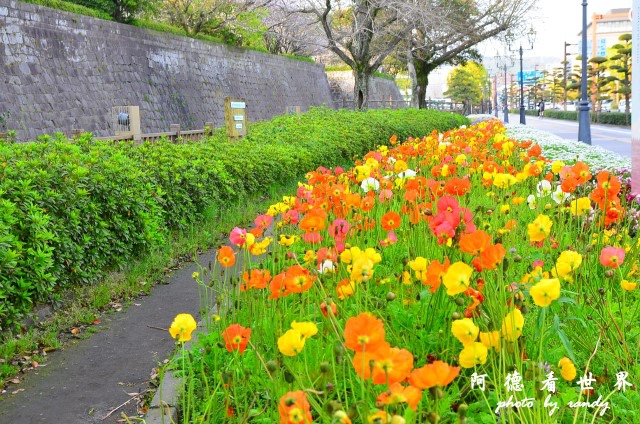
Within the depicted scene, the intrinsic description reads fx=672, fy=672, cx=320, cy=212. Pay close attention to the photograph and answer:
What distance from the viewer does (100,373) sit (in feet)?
12.5

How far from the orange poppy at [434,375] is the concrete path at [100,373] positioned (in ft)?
7.26

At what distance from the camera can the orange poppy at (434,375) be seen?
56.3 inches

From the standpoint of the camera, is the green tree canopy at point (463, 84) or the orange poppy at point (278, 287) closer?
the orange poppy at point (278, 287)

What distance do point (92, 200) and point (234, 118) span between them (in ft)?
23.4

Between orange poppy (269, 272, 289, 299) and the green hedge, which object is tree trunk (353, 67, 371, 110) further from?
orange poppy (269, 272, 289, 299)

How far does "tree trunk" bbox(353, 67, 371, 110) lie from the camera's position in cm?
2690

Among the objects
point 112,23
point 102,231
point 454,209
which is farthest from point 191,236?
point 112,23

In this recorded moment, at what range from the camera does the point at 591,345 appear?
273 cm

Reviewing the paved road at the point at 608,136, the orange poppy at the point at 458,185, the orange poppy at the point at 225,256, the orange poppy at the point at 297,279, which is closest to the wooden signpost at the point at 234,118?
the orange poppy at the point at 458,185

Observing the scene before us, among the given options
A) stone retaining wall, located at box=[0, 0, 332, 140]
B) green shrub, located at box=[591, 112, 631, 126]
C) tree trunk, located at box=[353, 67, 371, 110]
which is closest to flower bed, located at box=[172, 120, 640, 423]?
stone retaining wall, located at box=[0, 0, 332, 140]

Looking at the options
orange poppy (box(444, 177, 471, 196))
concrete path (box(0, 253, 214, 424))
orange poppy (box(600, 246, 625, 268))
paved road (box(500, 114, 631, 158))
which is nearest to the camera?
orange poppy (box(600, 246, 625, 268))

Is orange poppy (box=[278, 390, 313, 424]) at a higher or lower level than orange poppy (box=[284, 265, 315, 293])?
lower

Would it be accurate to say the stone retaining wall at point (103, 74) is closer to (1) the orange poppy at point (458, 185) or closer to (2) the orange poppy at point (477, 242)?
(1) the orange poppy at point (458, 185)

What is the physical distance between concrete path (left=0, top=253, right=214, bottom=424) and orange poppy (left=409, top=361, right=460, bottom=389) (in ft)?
7.26
